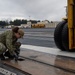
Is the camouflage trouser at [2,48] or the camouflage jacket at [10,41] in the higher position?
the camouflage jacket at [10,41]

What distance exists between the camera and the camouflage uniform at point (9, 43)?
21.9 ft

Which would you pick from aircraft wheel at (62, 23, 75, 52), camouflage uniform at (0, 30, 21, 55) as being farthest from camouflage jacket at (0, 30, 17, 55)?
aircraft wheel at (62, 23, 75, 52)

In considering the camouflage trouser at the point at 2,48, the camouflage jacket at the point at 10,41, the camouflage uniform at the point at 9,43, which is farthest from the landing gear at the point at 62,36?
the camouflage trouser at the point at 2,48

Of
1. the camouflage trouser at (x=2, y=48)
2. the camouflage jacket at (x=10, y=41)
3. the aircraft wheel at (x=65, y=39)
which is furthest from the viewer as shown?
the aircraft wheel at (x=65, y=39)

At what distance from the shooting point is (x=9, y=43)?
6.66 metres

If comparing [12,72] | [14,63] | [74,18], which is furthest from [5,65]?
[74,18]

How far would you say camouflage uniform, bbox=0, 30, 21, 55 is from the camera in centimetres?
666

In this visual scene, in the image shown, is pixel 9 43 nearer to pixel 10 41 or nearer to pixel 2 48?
pixel 10 41

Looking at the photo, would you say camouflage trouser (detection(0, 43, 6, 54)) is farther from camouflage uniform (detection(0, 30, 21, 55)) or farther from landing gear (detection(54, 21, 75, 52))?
landing gear (detection(54, 21, 75, 52))

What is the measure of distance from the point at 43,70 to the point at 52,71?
21 cm

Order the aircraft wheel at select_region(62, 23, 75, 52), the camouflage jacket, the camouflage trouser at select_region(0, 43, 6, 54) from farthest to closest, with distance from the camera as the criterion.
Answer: the aircraft wheel at select_region(62, 23, 75, 52) < the camouflage trouser at select_region(0, 43, 6, 54) < the camouflage jacket

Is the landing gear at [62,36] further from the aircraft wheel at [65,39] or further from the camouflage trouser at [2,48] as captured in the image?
the camouflage trouser at [2,48]

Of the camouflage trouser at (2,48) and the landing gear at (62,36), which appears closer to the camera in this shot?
the camouflage trouser at (2,48)

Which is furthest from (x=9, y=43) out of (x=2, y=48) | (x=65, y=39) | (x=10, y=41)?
(x=65, y=39)
